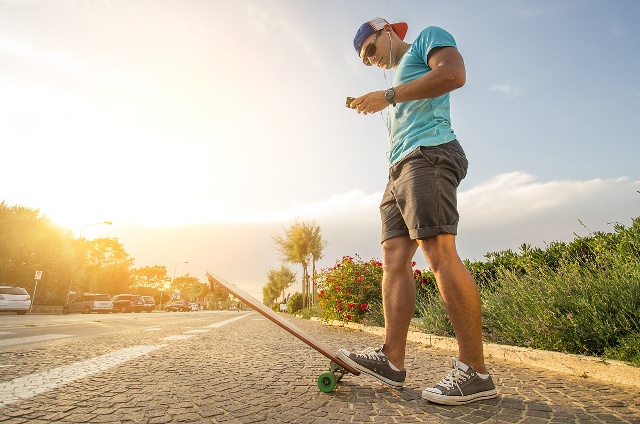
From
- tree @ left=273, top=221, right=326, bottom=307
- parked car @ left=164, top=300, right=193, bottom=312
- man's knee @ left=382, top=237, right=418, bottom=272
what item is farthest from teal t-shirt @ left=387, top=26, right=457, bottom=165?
parked car @ left=164, top=300, right=193, bottom=312

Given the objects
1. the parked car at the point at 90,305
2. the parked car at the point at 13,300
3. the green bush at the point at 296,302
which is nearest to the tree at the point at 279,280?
the green bush at the point at 296,302

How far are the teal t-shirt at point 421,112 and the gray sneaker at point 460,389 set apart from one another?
1.36 meters

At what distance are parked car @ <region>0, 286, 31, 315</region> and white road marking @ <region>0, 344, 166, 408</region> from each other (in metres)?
22.0

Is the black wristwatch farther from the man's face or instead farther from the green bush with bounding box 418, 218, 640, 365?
the green bush with bounding box 418, 218, 640, 365

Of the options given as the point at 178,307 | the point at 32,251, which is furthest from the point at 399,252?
the point at 178,307

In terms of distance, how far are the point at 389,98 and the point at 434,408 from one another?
1813 mm

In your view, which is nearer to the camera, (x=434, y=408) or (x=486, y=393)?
(x=434, y=408)

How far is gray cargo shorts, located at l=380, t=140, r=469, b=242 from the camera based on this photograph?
7.48ft

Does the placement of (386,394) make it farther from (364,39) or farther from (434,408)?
(364,39)

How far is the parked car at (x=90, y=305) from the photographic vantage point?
95.7 ft

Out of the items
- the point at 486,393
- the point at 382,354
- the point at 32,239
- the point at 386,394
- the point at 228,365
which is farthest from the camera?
the point at 32,239

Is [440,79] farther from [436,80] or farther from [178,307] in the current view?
[178,307]

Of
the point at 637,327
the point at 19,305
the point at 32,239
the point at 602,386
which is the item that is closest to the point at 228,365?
the point at 602,386

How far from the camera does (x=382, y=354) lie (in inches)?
98.3
